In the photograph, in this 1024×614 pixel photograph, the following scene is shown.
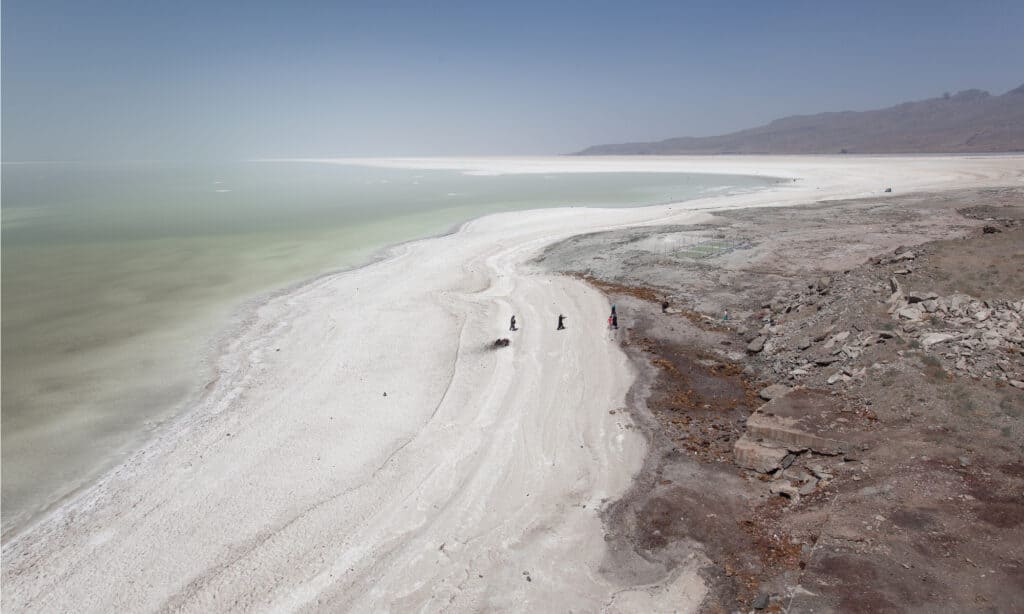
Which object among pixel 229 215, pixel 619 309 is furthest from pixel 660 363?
pixel 229 215

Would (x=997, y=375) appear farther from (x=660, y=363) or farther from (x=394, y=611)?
(x=394, y=611)

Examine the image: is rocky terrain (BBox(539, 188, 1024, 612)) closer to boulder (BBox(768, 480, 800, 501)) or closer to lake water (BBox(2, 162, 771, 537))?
boulder (BBox(768, 480, 800, 501))

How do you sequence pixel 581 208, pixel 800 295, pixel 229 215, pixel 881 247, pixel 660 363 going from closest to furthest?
pixel 660 363 < pixel 800 295 < pixel 881 247 < pixel 581 208 < pixel 229 215

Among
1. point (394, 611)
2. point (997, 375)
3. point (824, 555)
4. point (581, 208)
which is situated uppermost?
point (581, 208)

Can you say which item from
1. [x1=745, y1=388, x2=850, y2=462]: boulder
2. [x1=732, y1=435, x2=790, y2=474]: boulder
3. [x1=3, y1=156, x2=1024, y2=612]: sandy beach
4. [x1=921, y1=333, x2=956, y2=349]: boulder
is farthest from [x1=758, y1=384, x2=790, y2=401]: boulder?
[x1=3, y1=156, x2=1024, y2=612]: sandy beach

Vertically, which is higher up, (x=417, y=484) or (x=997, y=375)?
(x=997, y=375)
